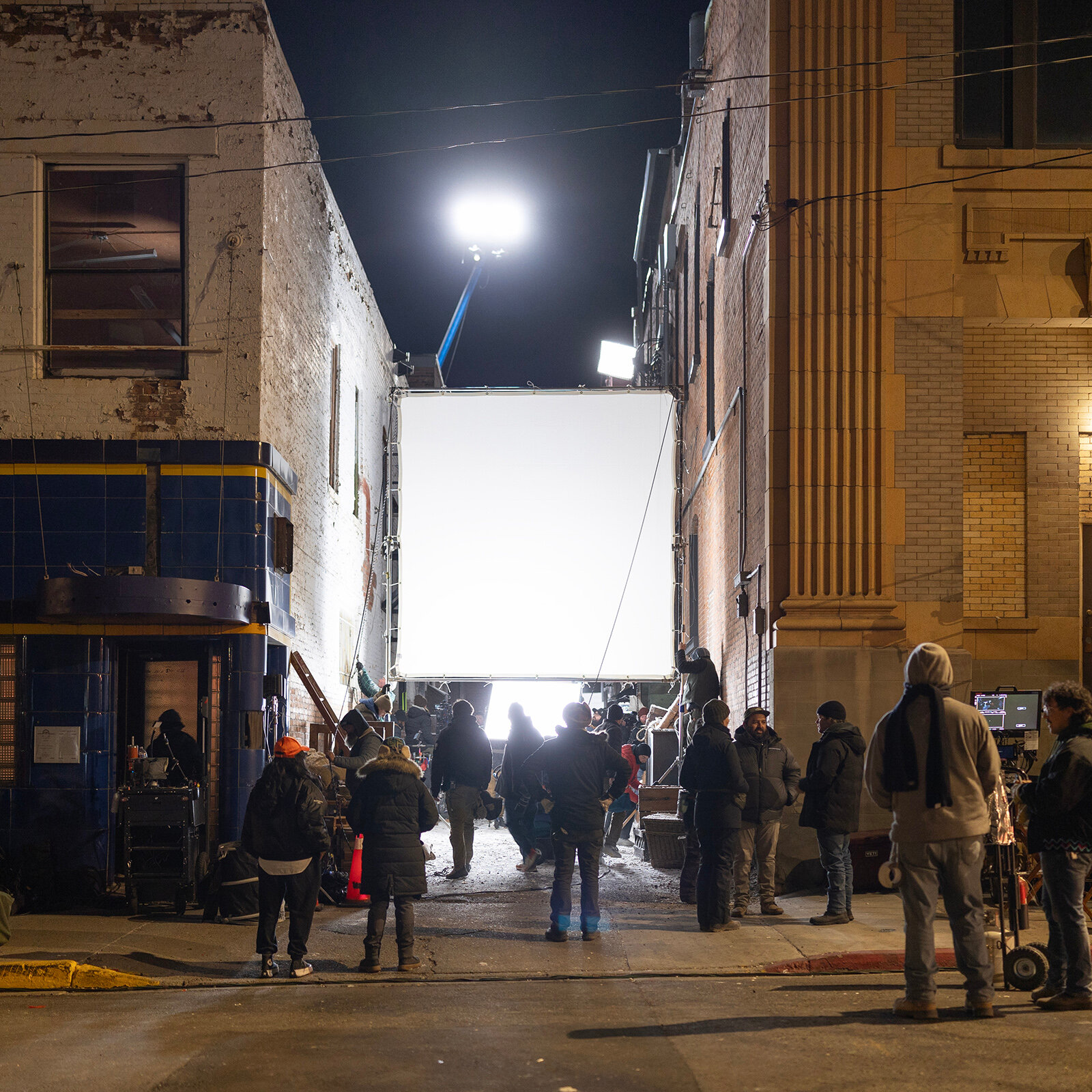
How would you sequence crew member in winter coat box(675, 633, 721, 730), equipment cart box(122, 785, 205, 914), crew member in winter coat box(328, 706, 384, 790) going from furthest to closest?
crew member in winter coat box(675, 633, 721, 730) → crew member in winter coat box(328, 706, 384, 790) → equipment cart box(122, 785, 205, 914)

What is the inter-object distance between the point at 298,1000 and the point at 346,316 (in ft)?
46.3

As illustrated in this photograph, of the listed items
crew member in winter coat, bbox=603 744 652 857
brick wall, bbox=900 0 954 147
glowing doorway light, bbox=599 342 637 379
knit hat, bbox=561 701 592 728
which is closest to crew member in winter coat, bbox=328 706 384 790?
knit hat, bbox=561 701 592 728

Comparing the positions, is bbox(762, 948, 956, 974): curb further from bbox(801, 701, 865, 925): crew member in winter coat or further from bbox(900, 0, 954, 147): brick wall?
bbox(900, 0, 954, 147): brick wall

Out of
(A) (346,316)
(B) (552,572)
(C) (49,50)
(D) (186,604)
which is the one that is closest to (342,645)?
(B) (552,572)

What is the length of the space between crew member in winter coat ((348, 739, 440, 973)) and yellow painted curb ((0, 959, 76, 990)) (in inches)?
82.9

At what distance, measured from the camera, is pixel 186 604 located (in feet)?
40.4

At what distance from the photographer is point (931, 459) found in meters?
13.7

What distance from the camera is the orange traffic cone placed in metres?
12.2

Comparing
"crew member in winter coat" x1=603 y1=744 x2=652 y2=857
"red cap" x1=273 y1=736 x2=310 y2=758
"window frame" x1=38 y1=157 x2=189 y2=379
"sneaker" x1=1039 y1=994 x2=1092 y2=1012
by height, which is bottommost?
"crew member in winter coat" x1=603 y1=744 x2=652 y2=857

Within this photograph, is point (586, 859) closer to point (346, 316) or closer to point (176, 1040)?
point (176, 1040)

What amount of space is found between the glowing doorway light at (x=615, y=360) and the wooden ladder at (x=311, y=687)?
18.7 meters

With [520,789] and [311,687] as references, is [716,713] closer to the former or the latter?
[520,789]

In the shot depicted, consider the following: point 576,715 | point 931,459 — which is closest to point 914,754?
point 576,715

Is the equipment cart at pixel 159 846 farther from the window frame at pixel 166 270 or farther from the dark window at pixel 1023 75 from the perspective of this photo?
the dark window at pixel 1023 75
